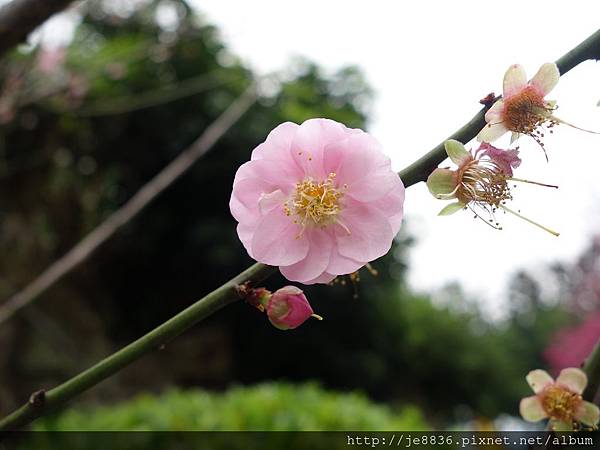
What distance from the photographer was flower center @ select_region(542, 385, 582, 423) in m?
0.45

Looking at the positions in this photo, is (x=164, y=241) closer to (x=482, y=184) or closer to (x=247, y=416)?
(x=247, y=416)

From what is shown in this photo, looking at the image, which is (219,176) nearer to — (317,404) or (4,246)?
(4,246)

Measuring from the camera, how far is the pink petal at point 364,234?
0.36 m

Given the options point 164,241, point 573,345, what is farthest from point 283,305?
point 573,345

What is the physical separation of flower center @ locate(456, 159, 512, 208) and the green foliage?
1.55 meters

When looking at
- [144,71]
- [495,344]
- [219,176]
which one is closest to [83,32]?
[144,71]

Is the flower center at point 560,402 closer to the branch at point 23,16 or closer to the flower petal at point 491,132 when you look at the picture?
the flower petal at point 491,132

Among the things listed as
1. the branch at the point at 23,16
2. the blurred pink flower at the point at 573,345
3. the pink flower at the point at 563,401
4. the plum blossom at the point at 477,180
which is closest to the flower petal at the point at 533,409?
the pink flower at the point at 563,401

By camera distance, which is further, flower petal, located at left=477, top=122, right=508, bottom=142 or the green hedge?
the green hedge

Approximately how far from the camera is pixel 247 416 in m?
1.93

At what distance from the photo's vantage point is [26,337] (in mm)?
3186

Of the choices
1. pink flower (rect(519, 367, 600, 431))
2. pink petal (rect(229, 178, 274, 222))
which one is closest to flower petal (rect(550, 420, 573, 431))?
pink flower (rect(519, 367, 600, 431))

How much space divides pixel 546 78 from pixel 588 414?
263 millimetres

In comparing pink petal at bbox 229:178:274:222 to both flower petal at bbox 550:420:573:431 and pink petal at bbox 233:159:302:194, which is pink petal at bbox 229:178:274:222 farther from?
flower petal at bbox 550:420:573:431
